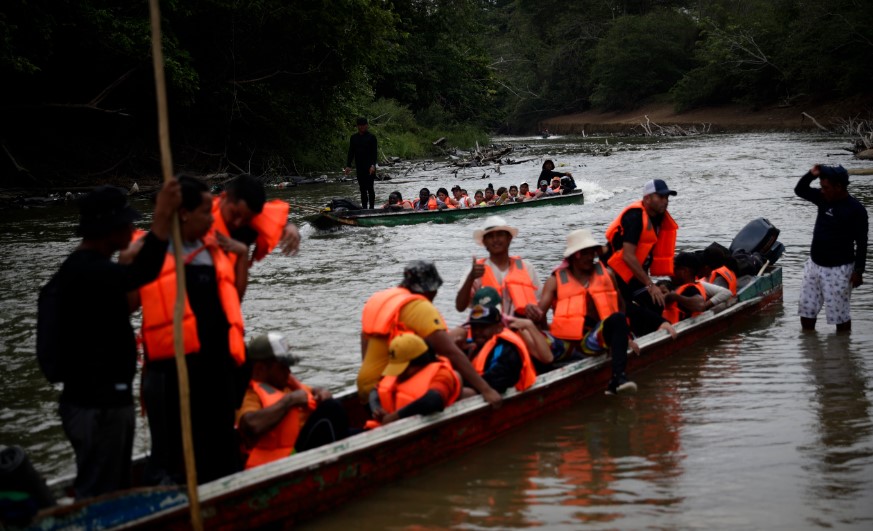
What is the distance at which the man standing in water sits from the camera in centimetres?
836

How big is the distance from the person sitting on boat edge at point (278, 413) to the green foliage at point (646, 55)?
197 feet

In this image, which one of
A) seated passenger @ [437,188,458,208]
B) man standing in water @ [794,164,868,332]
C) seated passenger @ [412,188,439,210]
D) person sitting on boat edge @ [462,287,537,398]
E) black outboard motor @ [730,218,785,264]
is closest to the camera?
person sitting on boat edge @ [462,287,537,398]

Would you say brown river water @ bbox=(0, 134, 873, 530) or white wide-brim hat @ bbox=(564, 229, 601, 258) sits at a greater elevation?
white wide-brim hat @ bbox=(564, 229, 601, 258)

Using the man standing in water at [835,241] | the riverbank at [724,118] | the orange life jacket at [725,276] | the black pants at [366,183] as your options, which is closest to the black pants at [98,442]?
the man standing in water at [835,241]

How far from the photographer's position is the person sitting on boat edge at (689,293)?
8.67 meters

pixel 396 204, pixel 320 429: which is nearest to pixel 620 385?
pixel 320 429

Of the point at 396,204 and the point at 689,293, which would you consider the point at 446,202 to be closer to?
the point at 396,204

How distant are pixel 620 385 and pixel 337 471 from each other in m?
2.66

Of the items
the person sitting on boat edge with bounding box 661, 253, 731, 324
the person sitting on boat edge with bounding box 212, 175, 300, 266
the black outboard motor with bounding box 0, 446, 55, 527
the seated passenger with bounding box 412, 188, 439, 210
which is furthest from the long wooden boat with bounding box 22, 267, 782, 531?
the seated passenger with bounding box 412, 188, 439, 210

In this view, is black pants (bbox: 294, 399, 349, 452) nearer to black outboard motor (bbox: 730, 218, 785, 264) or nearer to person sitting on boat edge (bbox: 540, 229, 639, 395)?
person sitting on boat edge (bbox: 540, 229, 639, 395)

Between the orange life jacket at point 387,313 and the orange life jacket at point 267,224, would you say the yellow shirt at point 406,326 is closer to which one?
the orange life jacket at point 387,313

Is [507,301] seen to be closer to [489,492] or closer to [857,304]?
[489,492]

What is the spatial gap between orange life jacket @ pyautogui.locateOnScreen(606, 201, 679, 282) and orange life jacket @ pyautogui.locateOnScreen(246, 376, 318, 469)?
3715mm

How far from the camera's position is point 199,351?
4.58 meters
